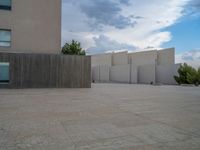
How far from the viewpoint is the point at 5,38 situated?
18812mm

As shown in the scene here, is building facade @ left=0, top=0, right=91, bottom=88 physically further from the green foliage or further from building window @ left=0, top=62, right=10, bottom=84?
the green foliage

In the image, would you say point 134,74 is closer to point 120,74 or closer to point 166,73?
point 120,74

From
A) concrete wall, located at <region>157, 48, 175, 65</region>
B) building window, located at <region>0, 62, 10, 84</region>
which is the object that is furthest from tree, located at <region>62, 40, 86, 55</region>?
building window, located at <region>0, 62, 10, 84</region>

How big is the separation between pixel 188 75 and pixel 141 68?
8.34 m

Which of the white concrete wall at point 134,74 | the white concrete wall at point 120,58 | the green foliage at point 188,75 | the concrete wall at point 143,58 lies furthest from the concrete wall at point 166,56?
the white concrete wall at point 120,58

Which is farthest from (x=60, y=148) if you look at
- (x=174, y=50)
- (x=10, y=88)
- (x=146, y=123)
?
(x=174, y=50)

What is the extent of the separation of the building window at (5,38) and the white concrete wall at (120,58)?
86.4 ft

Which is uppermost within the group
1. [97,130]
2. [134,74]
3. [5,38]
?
[5,38]

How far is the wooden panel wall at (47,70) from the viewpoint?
17.8 metres

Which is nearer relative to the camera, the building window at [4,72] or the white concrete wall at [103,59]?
the building window at [4,72]

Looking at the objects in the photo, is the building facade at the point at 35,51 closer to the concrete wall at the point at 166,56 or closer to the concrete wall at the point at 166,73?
the concrete wall at the point at 166,73

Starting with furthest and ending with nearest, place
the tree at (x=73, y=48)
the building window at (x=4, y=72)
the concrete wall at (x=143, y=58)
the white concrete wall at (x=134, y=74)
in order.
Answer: the concrete wall at (x=143, y=58)
the tree at (x=73, y=48)
the white concrete wall at (x=134, y=74)
the building window at (x=4, y=72)

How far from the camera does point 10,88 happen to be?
1770 centimetres

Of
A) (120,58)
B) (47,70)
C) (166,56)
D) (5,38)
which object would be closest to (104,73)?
(120,58)
